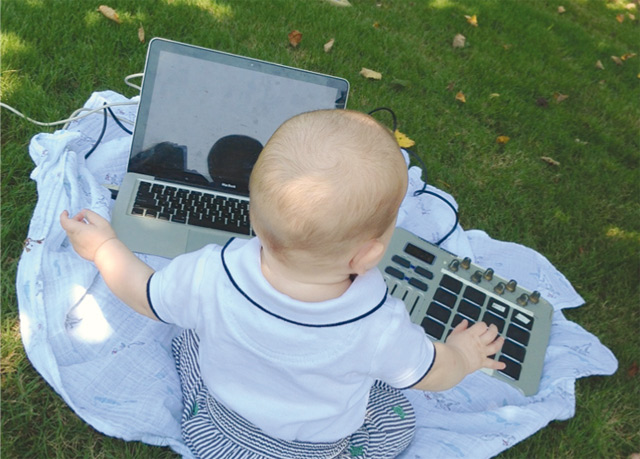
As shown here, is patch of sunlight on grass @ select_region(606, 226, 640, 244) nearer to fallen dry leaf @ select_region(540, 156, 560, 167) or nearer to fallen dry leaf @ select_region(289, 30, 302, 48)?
fallen dry leaf @ select_region(540, 156, 560, 167)

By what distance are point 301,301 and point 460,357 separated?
0.69m

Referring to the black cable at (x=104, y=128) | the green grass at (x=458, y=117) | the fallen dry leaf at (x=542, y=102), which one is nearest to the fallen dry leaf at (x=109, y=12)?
the green grass at (x=458, y=117)

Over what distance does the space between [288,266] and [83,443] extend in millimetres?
1133

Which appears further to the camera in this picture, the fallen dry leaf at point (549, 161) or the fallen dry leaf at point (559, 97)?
the fallen dry leaf at point (559, 97)

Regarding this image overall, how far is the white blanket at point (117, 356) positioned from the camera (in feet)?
6.37

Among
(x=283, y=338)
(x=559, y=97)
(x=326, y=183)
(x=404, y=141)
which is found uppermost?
(x=326, y=183)

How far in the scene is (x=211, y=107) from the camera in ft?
7.71

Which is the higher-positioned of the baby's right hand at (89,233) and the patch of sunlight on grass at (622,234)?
the baby's right hand at (89,233)

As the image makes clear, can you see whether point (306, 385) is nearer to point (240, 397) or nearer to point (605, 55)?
point (240, 397)

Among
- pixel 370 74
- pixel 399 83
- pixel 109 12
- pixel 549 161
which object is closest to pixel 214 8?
pixel 109 12

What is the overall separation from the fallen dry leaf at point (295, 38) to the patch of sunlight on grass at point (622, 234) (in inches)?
89.5

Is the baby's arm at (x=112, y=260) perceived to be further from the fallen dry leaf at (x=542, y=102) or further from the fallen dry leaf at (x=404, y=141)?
the fallen dry leaf at (x=542, y=102)

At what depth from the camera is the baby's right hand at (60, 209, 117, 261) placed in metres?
1.78

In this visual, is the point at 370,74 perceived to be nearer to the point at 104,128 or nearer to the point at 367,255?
the point at 104,128
